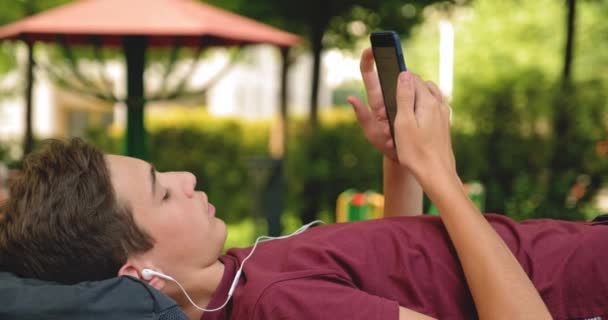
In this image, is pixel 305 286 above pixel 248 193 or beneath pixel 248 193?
above

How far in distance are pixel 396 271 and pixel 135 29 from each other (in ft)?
12.7

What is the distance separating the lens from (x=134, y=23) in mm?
5512

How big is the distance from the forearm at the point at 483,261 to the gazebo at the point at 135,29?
3829 mm

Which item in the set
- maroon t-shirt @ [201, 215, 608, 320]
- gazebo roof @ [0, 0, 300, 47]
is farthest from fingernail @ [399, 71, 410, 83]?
gazebo roof @ [0, 0, 300, 47]

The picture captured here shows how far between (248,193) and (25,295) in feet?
30.3

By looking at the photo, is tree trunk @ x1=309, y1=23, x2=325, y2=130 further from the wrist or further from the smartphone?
the wrist

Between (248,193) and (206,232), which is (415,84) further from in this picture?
(248,193)

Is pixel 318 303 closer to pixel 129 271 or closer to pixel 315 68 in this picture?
pixel 129 271

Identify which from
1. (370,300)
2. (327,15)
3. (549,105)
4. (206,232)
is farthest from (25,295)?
(327,15)

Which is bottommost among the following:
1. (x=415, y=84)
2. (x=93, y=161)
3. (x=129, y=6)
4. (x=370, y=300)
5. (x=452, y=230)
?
(x=370, y=300)

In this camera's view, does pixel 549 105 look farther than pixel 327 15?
No

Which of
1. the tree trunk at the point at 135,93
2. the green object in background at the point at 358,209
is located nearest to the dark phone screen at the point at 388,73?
the tree trunk at the point at 135,93

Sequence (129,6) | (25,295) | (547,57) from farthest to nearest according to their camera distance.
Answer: (547,57), (129,6), (25,295)

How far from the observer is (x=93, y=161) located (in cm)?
192
